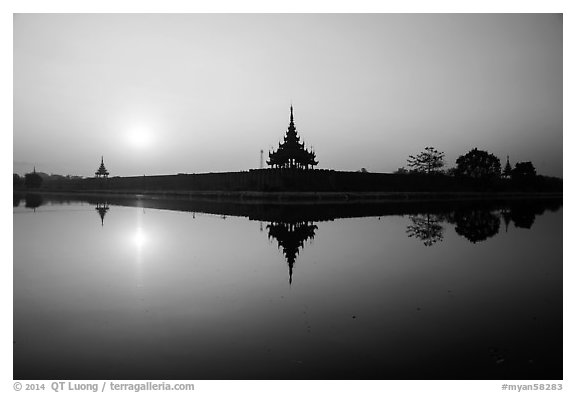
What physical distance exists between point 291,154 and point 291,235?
48.8 meters

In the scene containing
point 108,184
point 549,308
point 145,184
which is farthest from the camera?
point 108,184

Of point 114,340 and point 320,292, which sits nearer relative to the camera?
point 114,340

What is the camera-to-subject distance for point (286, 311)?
755cm

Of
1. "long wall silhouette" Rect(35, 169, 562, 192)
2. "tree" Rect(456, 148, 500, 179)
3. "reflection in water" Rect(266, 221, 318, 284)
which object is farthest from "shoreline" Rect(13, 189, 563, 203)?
"reflection in water" Rect(266, 221, 318, 284)

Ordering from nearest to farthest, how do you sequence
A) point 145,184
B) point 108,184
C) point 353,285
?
point 353,285
point 145,184
point 108,184

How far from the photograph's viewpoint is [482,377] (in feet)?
17.1

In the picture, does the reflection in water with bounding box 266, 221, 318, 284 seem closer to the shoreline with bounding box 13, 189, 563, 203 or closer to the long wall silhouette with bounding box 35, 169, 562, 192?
the shoreline with bounding box 13, 189, 563, 203

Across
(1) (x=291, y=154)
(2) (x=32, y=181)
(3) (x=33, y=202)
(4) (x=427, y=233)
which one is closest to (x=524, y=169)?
(1) (x=291, y=154)

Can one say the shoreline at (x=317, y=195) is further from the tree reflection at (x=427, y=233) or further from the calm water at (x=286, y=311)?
the calm water at (x=286, y=311)

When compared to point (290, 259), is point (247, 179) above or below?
above

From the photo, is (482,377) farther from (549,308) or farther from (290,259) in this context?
(290,259)

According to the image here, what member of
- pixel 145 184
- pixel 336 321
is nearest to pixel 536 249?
pixel 336 321

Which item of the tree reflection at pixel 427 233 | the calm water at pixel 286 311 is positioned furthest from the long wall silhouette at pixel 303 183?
the calm water at pixel 286 311
